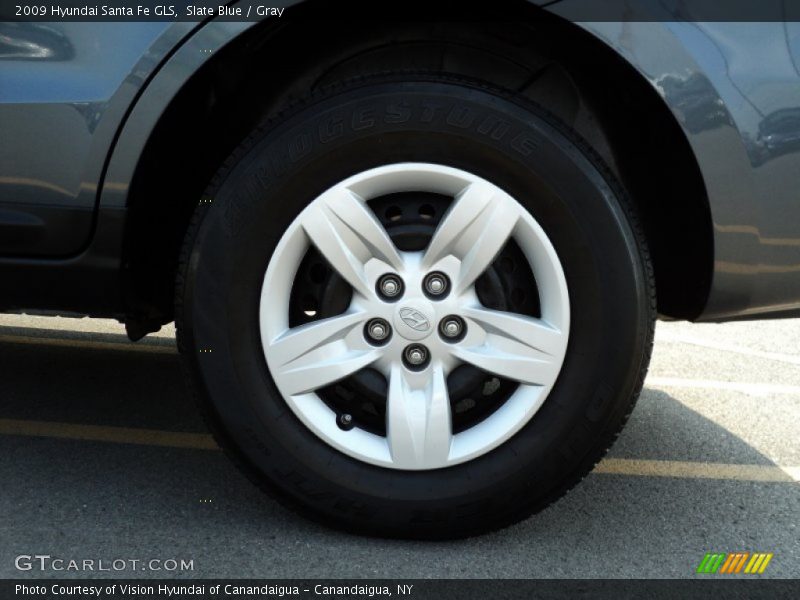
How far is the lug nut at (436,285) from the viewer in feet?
6.36

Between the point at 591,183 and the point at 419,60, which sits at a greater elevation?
the point at 419,60

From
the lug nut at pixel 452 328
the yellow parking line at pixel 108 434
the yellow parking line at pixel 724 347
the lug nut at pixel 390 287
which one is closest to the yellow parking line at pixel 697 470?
the lug nut at pixel 452 328

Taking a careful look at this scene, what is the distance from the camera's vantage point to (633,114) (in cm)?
208

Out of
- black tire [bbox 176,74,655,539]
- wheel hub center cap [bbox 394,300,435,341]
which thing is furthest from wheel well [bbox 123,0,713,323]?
wheel hub center cap [bbox 394,300,435,341]

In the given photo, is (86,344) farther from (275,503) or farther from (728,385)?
(728,385)

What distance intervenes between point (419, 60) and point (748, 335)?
288 centimetres

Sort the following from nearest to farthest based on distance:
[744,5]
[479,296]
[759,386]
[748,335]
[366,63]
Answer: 1. [744,5]
2. [479,296]
3. [366,63]
4. [759,386]
5. [748,335]

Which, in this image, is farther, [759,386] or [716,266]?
[759,386]

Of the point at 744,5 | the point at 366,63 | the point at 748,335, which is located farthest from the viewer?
the point at 748,335

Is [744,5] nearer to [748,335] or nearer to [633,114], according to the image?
[633,114]

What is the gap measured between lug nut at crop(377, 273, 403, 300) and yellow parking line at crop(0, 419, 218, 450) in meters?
0.85

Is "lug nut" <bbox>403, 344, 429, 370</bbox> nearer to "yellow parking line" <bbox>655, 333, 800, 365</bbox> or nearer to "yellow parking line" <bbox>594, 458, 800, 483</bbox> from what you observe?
"yellow parking line" <bbox>594, 458, 800, 483</bbox>

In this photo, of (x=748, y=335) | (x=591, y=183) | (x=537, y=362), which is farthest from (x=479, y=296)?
(x=748, y=335)
